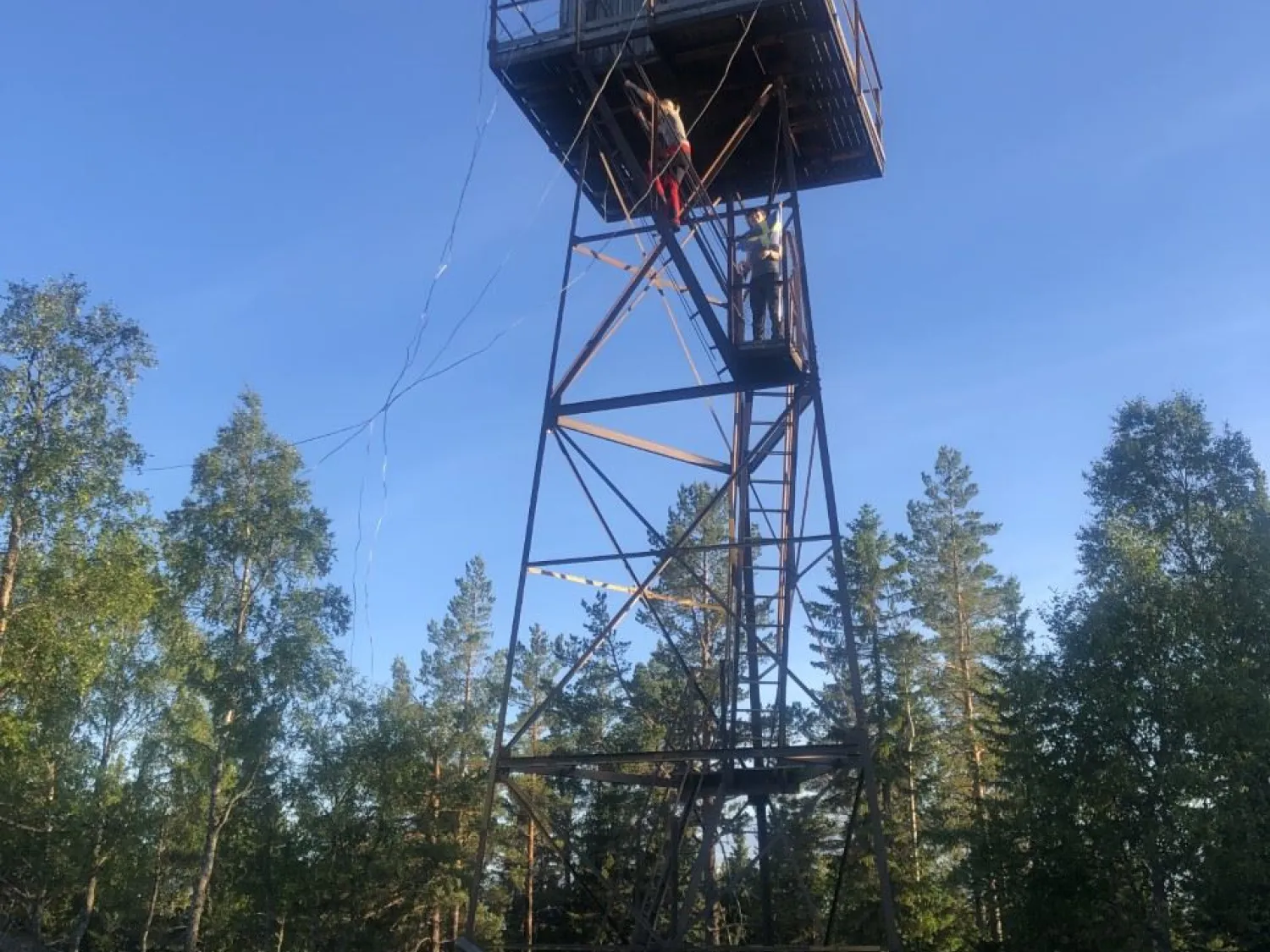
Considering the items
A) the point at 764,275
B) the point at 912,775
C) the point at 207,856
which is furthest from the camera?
the point at 912,775

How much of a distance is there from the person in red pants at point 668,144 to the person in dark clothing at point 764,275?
3.05 ft

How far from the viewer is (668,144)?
1171 centimetres

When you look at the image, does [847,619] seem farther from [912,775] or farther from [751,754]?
[912,775]

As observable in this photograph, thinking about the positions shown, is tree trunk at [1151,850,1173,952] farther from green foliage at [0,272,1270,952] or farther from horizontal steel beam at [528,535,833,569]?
horizontal steel beam at [528,535,833,569]

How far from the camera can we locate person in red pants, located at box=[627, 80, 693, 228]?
37.4 ft

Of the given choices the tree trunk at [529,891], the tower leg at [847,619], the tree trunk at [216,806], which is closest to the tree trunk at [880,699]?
the tree trunk at [529,891]

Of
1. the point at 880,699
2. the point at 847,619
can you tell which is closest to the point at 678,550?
the point at 847,619

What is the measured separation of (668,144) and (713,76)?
1064 millimetres

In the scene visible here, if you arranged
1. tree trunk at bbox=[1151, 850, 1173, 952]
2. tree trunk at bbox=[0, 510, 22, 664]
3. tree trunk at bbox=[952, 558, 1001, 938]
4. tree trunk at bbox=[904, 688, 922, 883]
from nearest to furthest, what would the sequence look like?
tree trunk at bbox=[0, 510, 22, 664] < tree trunk at bbox=[1151, 850, 1173, 952] < tree trunk at bbox=[952, 558, 1001, 938] < tree trunk at bbox=[904, 688, 922, 883]

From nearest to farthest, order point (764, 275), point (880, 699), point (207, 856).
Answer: point (764, 275)
point (207, 856)
point (880, 699)

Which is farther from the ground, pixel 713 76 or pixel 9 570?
pixel 713 76

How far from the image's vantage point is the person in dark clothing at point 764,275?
11445 mm

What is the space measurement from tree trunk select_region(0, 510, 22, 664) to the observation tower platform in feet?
37.8

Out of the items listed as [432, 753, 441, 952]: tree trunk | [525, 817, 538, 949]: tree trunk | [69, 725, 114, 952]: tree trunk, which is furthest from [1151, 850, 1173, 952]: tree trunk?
[69, 725, 114, 952]: tree trunk
